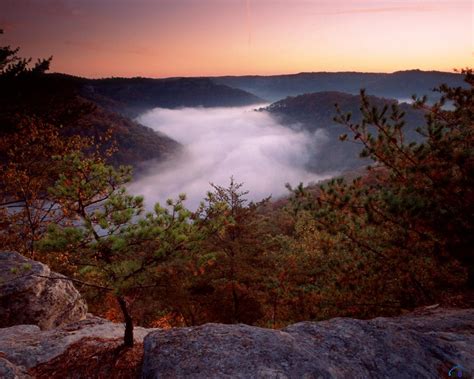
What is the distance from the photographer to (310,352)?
18.9 feet

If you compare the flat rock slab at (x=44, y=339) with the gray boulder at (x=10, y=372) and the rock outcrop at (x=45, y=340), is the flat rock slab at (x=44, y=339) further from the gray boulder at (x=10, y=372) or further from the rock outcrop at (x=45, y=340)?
the gray boulder at (x=10, y=372)

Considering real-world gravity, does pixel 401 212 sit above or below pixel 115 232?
below

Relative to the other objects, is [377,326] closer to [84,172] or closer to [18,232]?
[84,172]

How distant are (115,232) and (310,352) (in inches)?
160

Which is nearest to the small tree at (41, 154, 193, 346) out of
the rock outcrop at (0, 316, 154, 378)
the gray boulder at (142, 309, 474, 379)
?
the gray boulder at (142, 309, 474, 379)

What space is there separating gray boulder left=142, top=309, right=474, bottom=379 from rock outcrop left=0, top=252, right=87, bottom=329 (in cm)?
572

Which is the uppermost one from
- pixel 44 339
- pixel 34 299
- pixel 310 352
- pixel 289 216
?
pixel 289 216

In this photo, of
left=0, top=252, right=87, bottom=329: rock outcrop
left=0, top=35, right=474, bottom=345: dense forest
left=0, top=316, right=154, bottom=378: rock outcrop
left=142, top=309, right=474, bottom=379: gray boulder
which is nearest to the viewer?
left=142, top=309, right=474, bottom=379: gray boulder

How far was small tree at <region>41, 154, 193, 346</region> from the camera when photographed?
18.2ft

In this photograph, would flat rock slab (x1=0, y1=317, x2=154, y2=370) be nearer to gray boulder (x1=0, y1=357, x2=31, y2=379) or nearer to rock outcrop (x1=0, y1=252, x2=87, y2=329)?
gray boulder (x1=0, y1=357, x2=31, y2=379)

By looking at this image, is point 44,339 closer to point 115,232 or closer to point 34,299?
point 34,299

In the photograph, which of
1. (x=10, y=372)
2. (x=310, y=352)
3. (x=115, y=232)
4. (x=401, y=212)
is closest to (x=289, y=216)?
(x=401, y=212)

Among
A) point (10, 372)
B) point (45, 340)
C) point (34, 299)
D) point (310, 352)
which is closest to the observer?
point (10, 372)

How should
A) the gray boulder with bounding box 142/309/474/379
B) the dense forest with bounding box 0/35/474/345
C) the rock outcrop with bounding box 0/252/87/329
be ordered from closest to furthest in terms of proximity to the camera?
the gray boulder with bounding box 142/309/474/379 < the dense forest with bounding box 0/35/474/345 < the rock outcrop with bounding box 0/252/87/329
